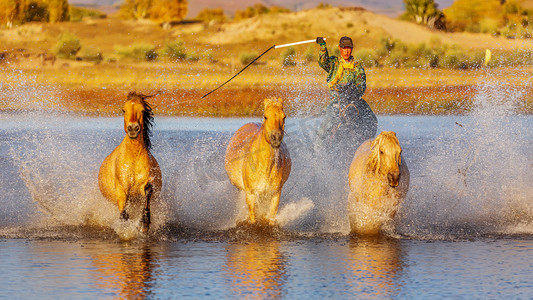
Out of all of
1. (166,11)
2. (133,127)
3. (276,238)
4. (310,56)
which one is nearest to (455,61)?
(310,56)

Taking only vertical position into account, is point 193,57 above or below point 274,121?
above

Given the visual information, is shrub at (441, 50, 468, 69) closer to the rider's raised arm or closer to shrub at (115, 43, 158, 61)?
shrub at (115, 43, 158, 61)

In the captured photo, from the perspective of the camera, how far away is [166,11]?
204 feet

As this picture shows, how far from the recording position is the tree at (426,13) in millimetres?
58594

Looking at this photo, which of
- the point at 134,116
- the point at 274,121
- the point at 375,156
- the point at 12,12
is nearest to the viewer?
the point at 274,121

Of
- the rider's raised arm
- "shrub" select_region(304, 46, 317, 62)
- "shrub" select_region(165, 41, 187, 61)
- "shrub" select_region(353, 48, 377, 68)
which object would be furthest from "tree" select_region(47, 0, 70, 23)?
the rider's raised arm

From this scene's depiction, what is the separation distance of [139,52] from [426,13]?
20.2 m

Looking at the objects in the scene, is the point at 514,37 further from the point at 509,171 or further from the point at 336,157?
the point at 336,157

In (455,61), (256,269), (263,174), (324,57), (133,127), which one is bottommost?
(256,269)

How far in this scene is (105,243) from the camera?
10.2 m

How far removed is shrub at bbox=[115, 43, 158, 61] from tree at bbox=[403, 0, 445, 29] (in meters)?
17.8

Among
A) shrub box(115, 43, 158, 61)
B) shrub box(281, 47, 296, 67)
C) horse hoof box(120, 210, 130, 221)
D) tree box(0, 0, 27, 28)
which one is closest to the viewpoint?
horse hoof box(120, 210, 130, 221)

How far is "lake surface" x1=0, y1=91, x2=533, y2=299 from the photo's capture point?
8.23 meters

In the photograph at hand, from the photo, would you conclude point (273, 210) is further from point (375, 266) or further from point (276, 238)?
point (375, 266)
